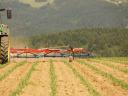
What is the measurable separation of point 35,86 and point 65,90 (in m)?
1.83

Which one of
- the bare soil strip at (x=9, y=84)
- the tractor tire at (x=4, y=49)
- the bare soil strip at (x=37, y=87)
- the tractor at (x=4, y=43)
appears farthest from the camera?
the tractor tire at (x=4, y=49)

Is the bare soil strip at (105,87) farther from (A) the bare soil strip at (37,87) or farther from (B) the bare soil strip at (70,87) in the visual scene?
(A) the bare soil strip at (37,87)

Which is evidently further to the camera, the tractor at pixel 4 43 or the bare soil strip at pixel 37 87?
the tractor at pixel 4 43

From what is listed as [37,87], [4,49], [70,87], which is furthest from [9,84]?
[4,49]

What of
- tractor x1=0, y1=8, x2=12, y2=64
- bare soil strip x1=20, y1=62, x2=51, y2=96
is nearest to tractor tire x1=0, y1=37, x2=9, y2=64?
tractor x1=0, y1=8, x2=12, y2=64

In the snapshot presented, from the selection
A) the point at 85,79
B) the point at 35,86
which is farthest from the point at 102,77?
the point at 35,86

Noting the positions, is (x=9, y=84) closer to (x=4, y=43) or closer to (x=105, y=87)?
(x=105, y=87)

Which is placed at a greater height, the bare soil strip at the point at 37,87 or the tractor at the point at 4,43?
the tractor at the point at 4,43

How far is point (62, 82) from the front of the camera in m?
21.3

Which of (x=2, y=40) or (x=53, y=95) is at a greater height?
(x=2, y=40)

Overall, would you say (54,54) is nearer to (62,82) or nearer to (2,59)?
(2,59)

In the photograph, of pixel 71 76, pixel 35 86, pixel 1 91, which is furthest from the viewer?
pixel 71 76

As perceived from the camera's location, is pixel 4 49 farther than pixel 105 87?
Yes

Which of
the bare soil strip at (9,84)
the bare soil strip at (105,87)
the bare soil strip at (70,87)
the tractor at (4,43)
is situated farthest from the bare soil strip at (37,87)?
the tractor at (4,43)
